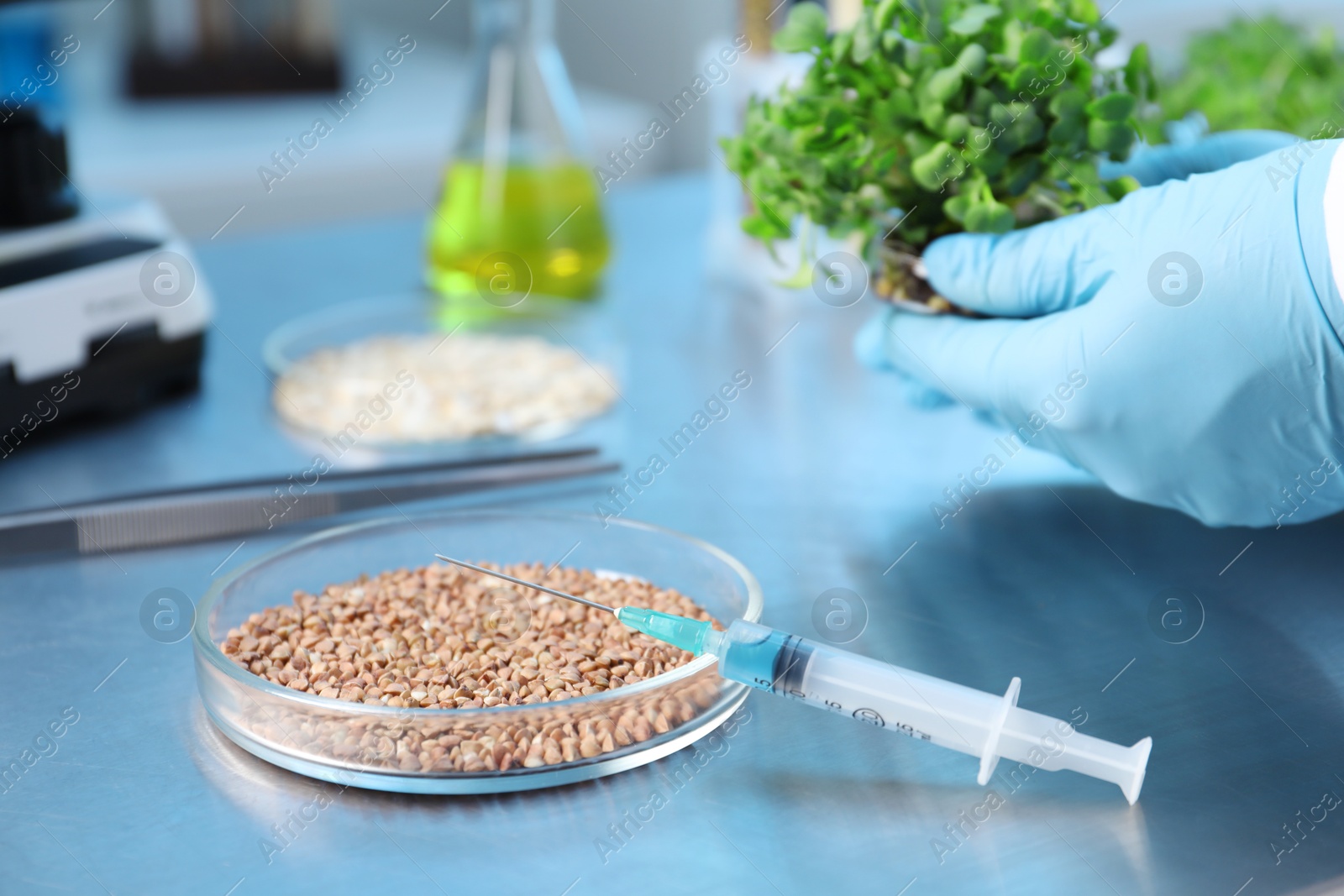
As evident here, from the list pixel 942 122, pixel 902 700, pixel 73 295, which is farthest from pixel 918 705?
pixel 73 295

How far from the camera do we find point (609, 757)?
24.5 inches

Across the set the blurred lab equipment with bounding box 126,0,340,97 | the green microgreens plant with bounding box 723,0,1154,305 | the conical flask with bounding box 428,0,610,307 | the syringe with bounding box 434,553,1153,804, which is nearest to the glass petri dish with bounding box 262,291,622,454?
the conical flask with bounding box 428,0,610,307

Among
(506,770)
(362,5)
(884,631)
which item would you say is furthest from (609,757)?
(362,5)

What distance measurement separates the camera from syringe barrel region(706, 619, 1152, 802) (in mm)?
622

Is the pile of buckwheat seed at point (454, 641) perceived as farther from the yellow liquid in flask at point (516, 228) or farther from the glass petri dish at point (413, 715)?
the yellow liquid in flask at point (516, 228)

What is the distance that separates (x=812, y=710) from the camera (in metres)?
0.70

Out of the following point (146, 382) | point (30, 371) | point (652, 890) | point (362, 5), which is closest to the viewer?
point (652, 890)

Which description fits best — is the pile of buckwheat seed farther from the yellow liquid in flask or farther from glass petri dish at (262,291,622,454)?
the yellow liquid in flask

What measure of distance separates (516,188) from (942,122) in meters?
0.62

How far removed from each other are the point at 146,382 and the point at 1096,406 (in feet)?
2.72

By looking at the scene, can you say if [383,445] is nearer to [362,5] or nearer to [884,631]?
[884,631]

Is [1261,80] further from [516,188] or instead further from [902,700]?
[902,700]

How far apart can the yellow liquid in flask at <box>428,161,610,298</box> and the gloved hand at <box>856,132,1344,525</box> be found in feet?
1.87

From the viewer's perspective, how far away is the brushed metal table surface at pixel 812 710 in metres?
0.57
